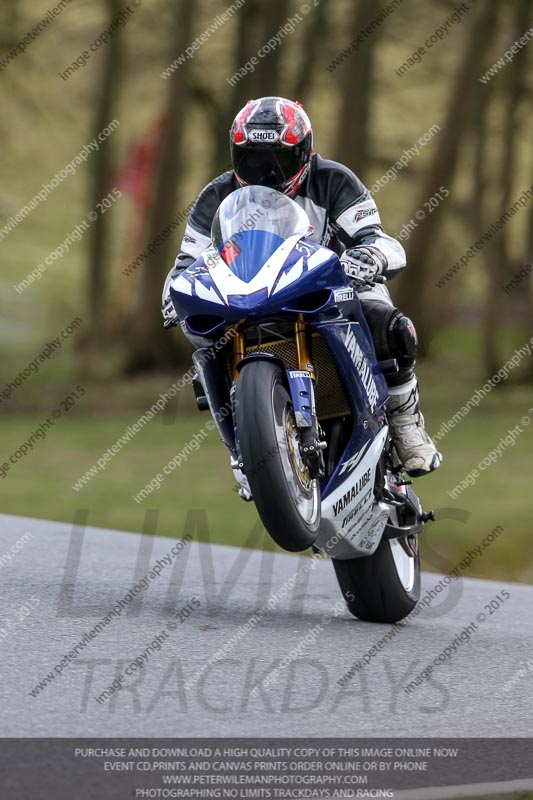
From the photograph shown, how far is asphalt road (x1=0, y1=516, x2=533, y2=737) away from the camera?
4.21 meters

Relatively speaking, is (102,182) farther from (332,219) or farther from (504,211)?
(332,219)

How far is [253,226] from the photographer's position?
17.7ft

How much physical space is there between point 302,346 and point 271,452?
1.95 ft

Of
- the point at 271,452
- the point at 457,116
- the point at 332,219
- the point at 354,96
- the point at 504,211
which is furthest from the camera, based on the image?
the point at 504,211

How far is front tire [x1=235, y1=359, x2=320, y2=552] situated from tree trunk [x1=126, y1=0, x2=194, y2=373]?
2152cm

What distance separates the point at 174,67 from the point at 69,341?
14.2 metres

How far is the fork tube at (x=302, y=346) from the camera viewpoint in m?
5.30

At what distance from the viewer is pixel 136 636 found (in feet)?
17.3

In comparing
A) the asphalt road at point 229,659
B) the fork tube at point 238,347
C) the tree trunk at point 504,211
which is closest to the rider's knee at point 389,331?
the fork tube at point 238,347

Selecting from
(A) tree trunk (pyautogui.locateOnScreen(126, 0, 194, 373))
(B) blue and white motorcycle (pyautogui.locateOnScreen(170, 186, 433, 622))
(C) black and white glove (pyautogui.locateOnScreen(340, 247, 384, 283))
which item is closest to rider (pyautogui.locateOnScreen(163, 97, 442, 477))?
(C) black and white glove (pyautogui.locateOnScreen(340, 247, 384, 283))

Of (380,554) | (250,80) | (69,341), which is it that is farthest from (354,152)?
(380,554)

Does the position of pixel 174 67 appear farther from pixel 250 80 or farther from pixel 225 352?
pixel 225 352

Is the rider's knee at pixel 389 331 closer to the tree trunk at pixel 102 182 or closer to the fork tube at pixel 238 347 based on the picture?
the fork tube at pixel 238 347

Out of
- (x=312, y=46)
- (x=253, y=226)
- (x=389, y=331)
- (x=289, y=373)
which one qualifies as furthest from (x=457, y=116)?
(x=289, y=373)
